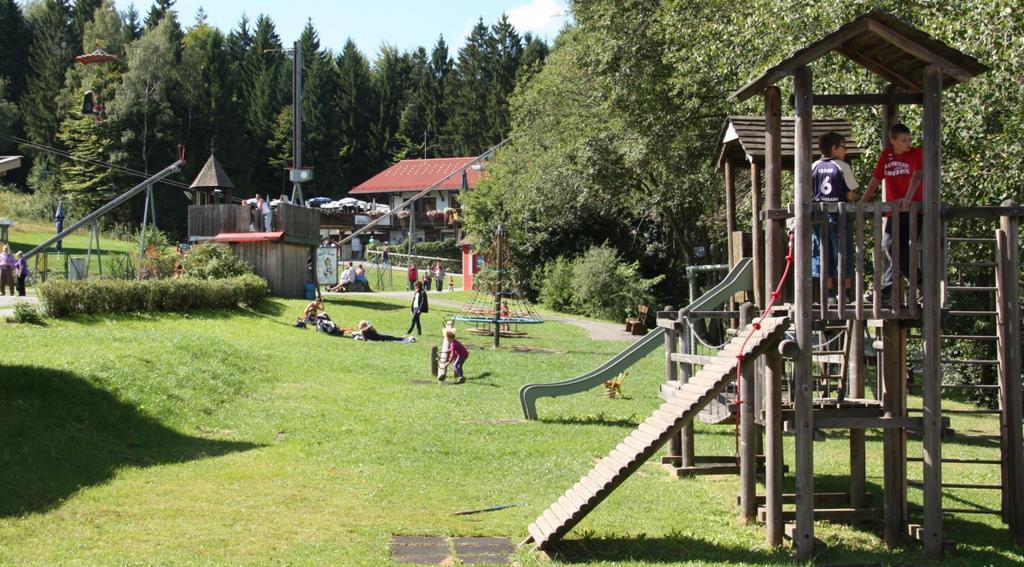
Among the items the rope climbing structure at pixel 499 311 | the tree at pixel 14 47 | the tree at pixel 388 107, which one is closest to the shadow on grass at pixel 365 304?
the rope climbing structure at pixel 499 311

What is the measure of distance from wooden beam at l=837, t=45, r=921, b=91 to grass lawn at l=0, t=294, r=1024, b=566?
15.6 feet

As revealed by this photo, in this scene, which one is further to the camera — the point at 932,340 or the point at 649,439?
the point at 932,340

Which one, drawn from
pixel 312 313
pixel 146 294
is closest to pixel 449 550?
pixel 146 294

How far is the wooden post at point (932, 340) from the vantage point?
10.3 metres

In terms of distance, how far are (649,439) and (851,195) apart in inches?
127

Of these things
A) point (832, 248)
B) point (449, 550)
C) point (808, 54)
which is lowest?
point (449, 550)

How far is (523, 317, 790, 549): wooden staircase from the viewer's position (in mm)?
9883

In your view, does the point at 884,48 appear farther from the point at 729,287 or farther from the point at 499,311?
the point at 499,311

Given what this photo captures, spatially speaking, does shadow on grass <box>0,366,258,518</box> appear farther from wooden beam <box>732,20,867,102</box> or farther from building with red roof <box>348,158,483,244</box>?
building with red roof <box>348,158,483,244</box>

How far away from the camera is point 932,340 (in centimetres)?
1040

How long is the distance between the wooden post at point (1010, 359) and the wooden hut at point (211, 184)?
36.5m

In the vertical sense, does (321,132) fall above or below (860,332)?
above

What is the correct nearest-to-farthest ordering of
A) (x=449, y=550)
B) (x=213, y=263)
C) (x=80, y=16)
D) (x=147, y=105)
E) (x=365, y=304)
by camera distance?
(x=449, y=550) < (x=213, y=263) < (x=365, y=304) < (x=147, y=105) < (x=80, y=16)

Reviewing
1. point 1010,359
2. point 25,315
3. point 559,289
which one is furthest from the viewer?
point 559,289
